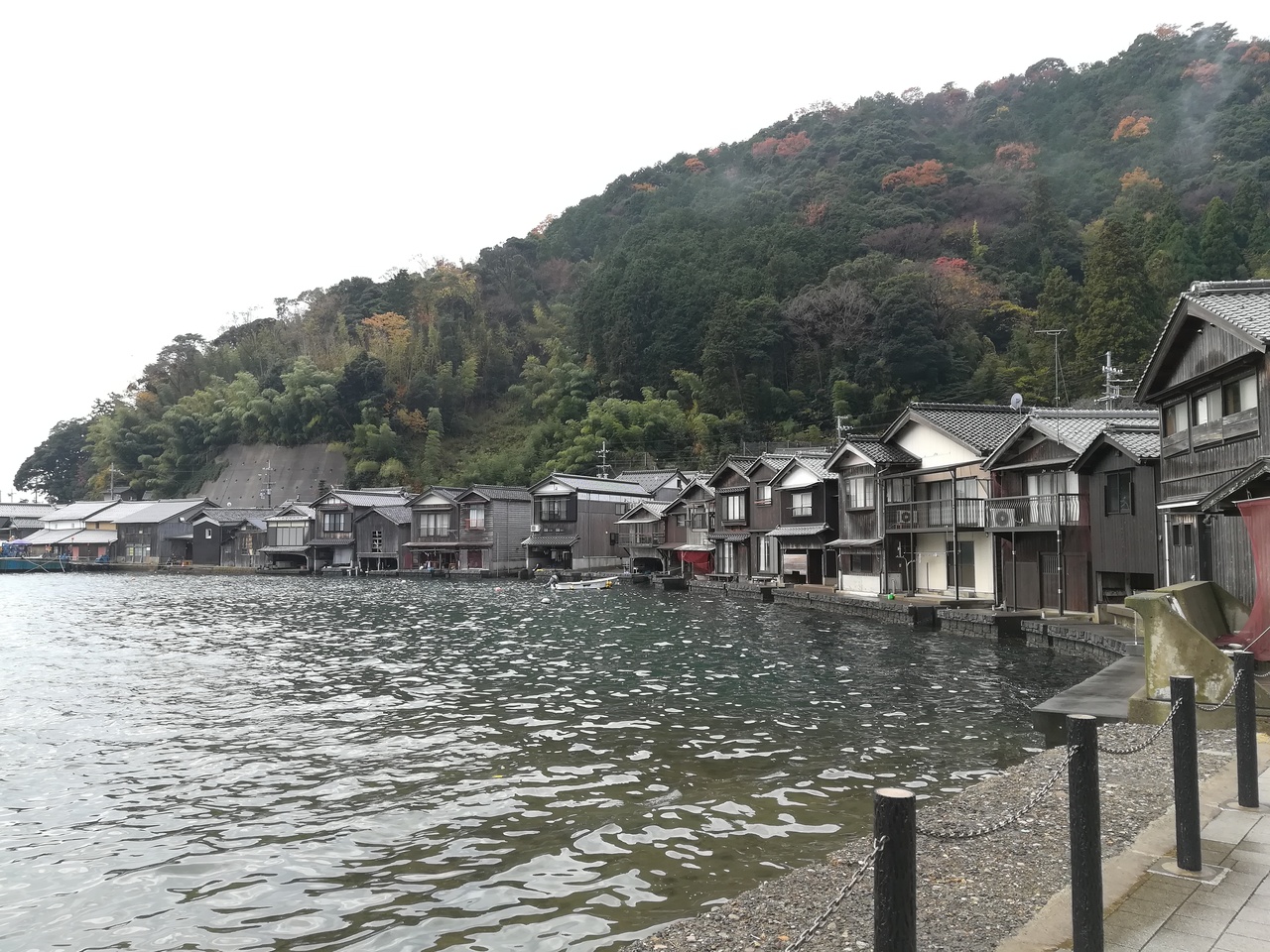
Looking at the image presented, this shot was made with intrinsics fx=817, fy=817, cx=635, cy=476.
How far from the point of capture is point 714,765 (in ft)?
40.2

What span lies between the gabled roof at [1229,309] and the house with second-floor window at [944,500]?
582 inches

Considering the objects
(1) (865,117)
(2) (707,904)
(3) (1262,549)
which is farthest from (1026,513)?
(1) (865,117)

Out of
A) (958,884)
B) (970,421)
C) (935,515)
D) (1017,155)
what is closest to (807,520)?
(935,515)

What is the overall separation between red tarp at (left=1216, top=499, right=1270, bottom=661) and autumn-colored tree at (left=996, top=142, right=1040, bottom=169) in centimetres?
9195

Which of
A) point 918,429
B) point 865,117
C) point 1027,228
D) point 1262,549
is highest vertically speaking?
point 865,117

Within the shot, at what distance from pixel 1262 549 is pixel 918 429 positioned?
83.1 feet

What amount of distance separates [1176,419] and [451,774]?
2020 centimetres

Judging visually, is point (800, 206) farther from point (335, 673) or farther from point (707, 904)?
point (707, 904)

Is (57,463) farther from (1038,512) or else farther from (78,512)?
(1038,512)

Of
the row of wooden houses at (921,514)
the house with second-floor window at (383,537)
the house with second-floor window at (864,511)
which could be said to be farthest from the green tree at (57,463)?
the house with second-floor window at (864,511)

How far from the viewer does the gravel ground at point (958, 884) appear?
6266 millimetres

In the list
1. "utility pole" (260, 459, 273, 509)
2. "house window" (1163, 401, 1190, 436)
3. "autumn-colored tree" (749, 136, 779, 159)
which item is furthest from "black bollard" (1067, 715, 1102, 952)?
"autumn-colored tree" (749, 136, 779, 159)

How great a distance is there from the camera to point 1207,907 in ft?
18.4

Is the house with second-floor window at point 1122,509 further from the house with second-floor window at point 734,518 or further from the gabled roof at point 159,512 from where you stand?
the gabled roof at point 159,512
